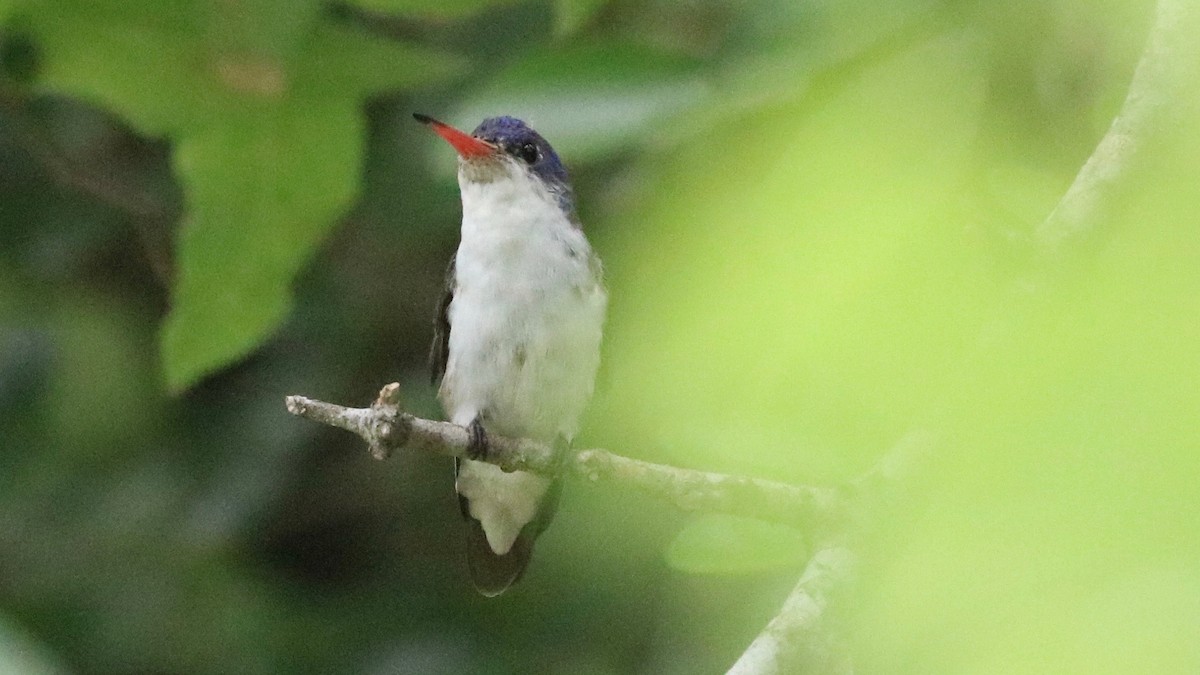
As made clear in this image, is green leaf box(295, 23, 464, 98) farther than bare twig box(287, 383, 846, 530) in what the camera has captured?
Yes

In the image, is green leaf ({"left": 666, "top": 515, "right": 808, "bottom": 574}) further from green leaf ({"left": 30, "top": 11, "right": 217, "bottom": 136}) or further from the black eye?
the black eye

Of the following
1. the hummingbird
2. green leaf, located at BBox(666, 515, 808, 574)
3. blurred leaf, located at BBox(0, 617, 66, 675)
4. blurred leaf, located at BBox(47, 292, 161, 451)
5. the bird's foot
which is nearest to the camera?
blurred leaf, located at BBox(0, 617, 66, 675)

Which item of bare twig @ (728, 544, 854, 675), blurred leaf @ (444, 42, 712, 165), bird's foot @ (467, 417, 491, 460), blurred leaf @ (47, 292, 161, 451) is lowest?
bare twig @ (728, 544, 854, 675)

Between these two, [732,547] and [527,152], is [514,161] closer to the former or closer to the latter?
[527,152]

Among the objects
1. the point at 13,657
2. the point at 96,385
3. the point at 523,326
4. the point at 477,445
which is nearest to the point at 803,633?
the point at 477,445

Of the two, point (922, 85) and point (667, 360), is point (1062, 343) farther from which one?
point (922, 85)

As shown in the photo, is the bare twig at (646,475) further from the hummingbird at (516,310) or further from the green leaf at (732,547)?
the hummingbird at (516,310)

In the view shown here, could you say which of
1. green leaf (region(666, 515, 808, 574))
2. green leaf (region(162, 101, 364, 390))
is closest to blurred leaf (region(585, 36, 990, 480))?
green leaf (region(666, 515, 808, 574))

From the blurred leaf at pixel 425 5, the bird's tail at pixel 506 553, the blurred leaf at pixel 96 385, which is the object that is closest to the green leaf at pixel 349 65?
the blurred leaf at pixel 425 5
